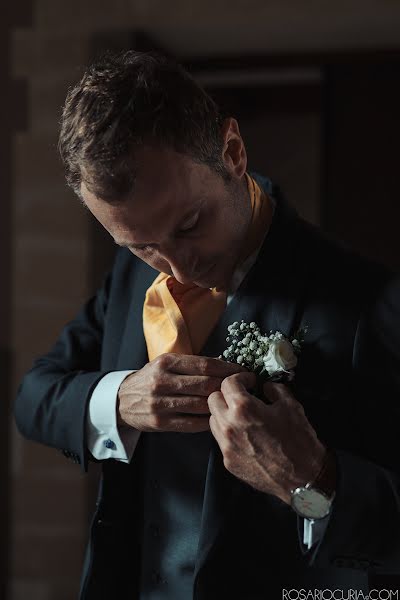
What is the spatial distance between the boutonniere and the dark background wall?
1403mm

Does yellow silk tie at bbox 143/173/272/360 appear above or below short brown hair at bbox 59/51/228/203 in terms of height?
below

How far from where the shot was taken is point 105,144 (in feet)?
3.90

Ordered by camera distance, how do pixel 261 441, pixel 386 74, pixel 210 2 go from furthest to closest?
1. pixel 386 74
2. pixel 210 2
3. pixel 261 441

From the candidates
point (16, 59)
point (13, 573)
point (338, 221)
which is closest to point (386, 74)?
point (338, 221)

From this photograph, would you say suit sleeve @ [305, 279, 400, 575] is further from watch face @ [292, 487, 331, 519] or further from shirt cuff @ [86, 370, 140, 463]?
shirt cuff @ [86, 370, 140, 463]

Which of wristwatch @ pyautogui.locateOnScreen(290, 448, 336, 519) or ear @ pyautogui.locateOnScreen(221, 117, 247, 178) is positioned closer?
wristwatch @ pyautogui.locateOnScreen(290, 448, 336, 519)

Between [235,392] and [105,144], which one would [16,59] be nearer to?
[105,144]

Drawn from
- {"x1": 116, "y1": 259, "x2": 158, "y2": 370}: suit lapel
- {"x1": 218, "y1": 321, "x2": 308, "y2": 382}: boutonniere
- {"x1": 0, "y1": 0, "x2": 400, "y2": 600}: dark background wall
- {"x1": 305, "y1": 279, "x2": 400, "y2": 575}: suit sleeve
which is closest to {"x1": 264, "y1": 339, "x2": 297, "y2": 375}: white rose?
{"x1": 218, "y1": 321, "x2": 308, "y2": 382}: boutonniere

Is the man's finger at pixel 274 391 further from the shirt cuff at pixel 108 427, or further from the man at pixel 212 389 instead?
the shirt cuff at pixel 108 427

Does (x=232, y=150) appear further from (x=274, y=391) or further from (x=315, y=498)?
(x=315, y=498)

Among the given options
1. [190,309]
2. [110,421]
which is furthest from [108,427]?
[190,309]

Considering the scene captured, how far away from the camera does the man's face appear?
A: 1207mm

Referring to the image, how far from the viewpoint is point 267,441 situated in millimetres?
1183

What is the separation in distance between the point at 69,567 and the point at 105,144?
1942mm
